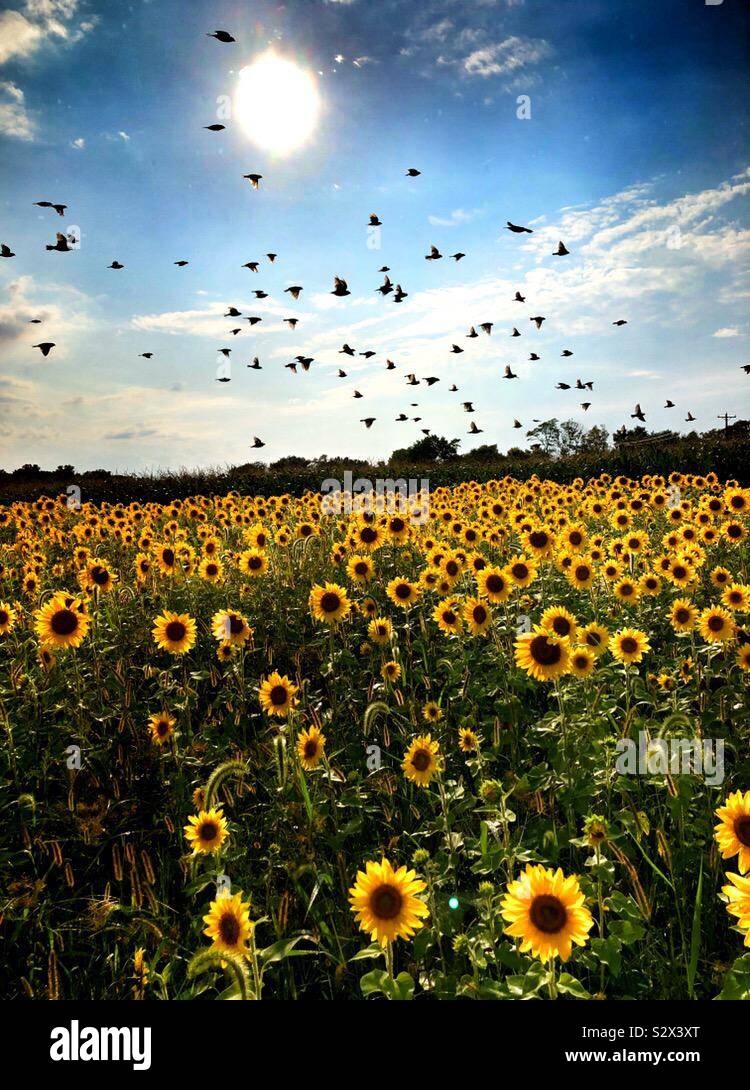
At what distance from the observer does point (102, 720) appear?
438 cm

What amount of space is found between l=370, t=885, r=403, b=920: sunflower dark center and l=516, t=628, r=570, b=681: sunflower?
1.91 meters

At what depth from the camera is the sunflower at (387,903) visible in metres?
1.94

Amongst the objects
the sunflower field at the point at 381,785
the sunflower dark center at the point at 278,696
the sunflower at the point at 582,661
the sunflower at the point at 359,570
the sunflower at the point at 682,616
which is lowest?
the sunflower field at the point at 381,785

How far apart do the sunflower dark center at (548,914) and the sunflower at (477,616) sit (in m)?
2.99

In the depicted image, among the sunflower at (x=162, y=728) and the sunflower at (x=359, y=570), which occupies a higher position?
the sunflower at (x=359, y=570)

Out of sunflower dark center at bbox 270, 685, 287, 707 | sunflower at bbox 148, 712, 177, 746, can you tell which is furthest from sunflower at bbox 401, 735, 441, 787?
Answer: sunflower at bbox 148, 712, 177, 746

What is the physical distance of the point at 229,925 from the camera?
195 cm

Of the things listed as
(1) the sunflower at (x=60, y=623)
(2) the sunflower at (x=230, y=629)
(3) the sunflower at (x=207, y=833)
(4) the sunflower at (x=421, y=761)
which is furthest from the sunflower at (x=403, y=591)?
(3) the sunflower at (x=207, y=833)

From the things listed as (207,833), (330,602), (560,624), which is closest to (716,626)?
(560,624)

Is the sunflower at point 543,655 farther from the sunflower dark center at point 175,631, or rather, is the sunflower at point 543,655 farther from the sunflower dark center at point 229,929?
the sunflower dark center at point 175,631

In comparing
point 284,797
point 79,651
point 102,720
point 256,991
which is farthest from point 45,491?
point 256,991

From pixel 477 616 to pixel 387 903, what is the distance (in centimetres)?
302
